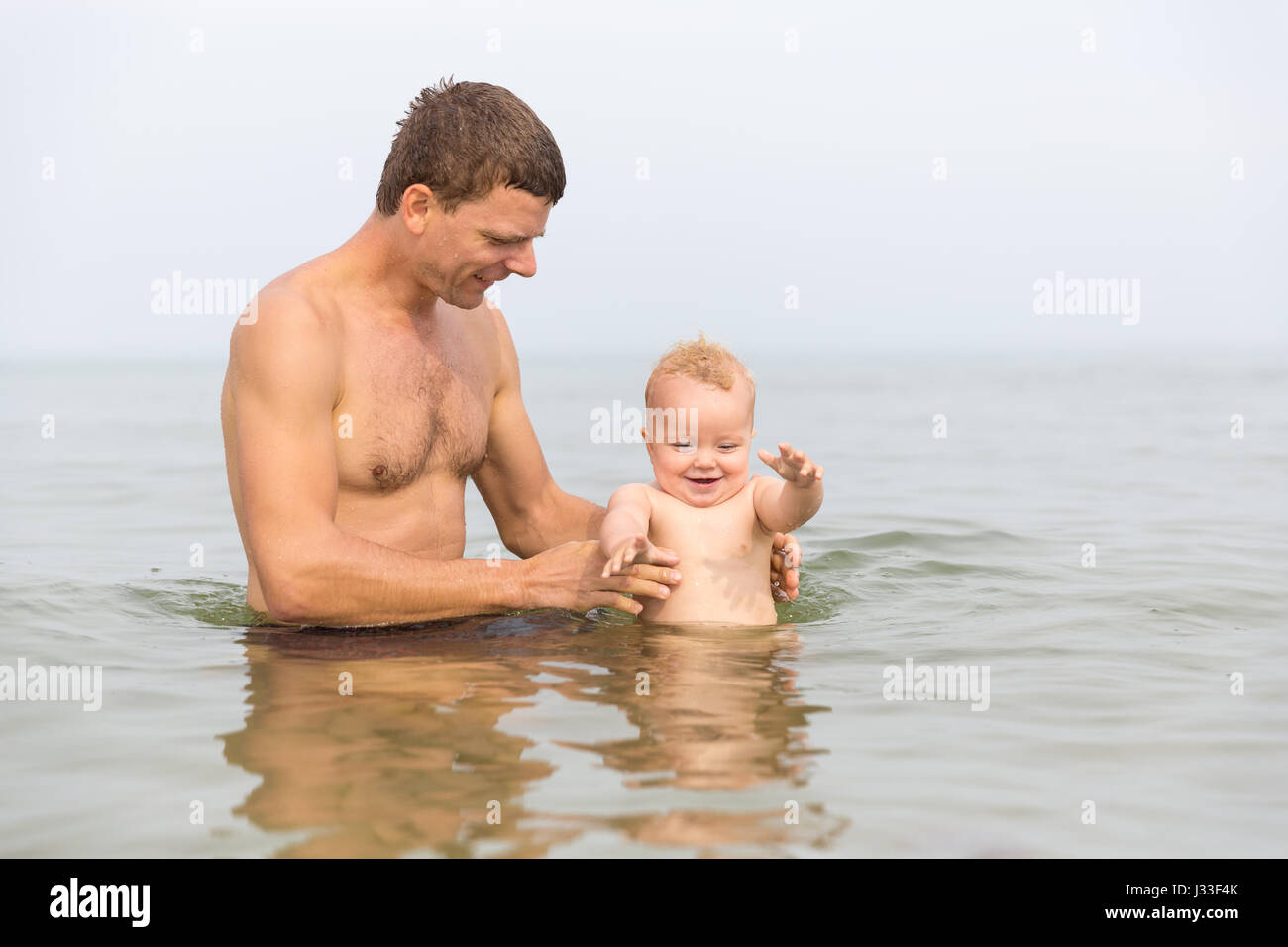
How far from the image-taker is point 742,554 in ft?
18.4

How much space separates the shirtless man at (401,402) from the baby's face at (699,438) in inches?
13.9

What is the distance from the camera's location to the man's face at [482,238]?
5.25 meters

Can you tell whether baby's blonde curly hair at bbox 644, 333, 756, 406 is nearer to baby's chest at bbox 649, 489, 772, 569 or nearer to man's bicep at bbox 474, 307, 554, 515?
baby's chest at bbox 649, 489, 772, 569

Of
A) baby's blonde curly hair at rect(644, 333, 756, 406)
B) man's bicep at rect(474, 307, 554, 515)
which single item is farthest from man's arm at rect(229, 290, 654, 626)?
man's bicep at rect(474, 307, 554, 515)

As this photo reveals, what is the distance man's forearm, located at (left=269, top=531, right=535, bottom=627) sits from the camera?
4.92 m

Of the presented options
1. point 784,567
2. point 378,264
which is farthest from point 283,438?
point 784,567

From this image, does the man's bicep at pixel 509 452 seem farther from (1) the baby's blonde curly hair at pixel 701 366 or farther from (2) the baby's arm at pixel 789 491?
(2) the baby's arm at pixel 789 491

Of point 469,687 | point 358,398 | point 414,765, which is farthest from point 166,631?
point 414,765

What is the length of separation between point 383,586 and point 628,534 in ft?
3.13

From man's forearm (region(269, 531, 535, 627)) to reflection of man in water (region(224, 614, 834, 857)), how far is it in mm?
140

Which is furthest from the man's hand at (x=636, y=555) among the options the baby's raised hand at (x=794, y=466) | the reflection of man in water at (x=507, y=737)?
the baby's raised hand at (x=794, y=466)
